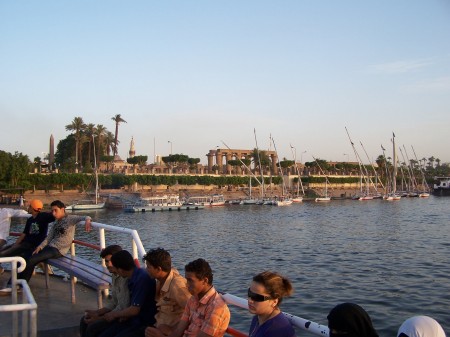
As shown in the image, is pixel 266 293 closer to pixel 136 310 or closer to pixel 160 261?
pixel 160 261

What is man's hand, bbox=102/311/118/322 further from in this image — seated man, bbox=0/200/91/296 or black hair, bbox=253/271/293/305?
seated man, bbox=0/200/91/296

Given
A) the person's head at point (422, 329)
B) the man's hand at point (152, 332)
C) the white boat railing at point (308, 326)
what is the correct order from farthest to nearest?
the man's hand at point (152, 332) → the white boat railing at point (308, 326) → the person's head at point (422, 329)

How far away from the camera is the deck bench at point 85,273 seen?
5.74 meters

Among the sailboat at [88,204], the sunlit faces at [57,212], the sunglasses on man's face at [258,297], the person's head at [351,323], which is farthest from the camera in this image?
the sailboat at [88,204]

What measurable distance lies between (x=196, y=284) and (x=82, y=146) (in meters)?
84.9

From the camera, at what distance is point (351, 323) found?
279cm

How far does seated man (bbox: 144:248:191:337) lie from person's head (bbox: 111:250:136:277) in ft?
1.32

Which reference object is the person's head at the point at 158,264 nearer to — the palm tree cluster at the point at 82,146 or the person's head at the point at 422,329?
the person's head at the point at 422,329

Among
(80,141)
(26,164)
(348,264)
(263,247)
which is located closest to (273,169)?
(80,141)

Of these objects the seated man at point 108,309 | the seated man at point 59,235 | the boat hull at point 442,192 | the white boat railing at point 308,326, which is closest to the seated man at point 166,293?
the seated man at point 108,309

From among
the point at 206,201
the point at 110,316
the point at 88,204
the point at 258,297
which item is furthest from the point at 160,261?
the point at 206,201

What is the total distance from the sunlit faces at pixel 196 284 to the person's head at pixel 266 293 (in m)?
0.71

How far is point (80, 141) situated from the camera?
82.6 meters

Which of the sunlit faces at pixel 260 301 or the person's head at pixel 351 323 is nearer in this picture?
the person's head at pixel 351 323
